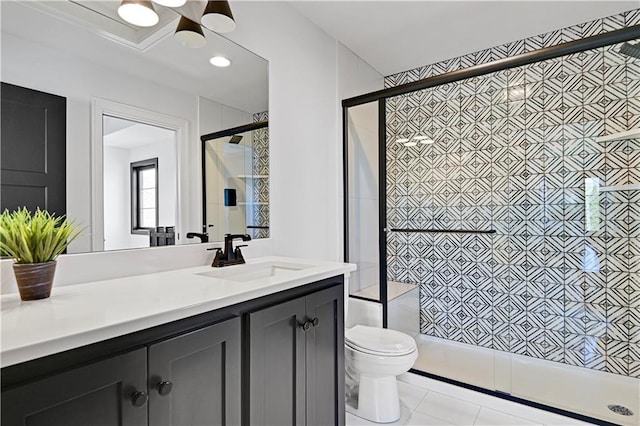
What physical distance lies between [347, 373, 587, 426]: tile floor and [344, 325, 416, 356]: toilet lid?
0.40 m

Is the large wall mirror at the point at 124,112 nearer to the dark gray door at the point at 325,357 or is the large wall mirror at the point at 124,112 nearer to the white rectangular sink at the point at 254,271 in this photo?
the white rectangular sink at the point at 254,271

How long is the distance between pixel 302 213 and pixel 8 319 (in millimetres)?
1601

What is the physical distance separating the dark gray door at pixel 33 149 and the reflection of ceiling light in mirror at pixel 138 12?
0.44m

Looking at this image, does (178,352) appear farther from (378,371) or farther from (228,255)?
(378,371)

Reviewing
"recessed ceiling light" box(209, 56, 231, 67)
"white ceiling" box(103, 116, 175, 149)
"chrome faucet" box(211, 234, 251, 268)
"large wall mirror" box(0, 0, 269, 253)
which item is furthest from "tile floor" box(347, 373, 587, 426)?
"recessed ceiling light" box(209, 56, 231, 67)

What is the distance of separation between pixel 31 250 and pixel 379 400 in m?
1.78

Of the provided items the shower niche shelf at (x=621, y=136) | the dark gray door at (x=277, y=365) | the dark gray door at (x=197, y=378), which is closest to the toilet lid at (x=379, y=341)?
the dark gray door at (x=277, y=365)

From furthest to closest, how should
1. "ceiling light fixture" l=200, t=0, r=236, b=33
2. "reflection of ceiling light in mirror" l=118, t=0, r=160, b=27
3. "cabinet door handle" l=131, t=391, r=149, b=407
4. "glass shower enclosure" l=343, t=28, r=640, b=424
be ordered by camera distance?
"glass shower enclosure" l=343, t=28, r=640, b=424 → "ceiling light fixture" l=200, t=0, r=236, b=33 → "reflection of ceiling light in mirror" l=118, t=0, r=160, b=27 → "cabinet door handle" l=131, t=391, r=149, b=407

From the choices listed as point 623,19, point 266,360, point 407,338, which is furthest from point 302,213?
point 623,19

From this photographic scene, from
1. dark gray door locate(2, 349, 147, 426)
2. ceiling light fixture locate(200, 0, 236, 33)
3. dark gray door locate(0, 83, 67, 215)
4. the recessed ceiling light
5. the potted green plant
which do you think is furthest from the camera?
the recessed ceiling light

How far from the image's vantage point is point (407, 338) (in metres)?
2.07

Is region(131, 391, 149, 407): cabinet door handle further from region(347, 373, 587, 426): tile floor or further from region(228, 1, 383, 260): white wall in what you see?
region(347, 373, 587, 426): tile floor

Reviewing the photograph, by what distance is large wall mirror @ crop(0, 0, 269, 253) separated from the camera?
1101 mm

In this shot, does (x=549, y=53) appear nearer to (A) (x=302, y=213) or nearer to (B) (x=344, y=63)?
(B) (x=344, y=63)
